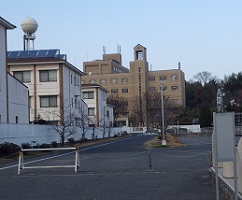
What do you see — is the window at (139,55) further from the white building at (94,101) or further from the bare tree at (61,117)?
the bare tree at (61,117)

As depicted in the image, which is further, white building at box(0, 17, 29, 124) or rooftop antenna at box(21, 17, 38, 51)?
rooftop antenna at box(21, 17, 38, 51)

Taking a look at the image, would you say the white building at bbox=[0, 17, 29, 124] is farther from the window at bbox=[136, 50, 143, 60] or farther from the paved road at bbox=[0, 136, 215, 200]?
the window at bbox=[136, 50, 143, 60]

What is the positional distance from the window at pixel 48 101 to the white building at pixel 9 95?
12290 mm

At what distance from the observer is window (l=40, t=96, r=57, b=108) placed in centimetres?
6353

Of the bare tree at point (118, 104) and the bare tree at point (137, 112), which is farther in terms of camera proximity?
the bare tree at point (137, 112)

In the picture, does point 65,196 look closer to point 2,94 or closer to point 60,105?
point 2,94

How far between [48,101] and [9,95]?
18437mm

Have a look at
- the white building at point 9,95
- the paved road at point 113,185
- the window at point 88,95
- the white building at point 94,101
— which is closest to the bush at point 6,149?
the white building at point 9,95

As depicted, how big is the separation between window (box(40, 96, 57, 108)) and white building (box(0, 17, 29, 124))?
40.3 ft

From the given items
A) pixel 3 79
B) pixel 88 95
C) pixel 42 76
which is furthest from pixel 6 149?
pixel 88 95

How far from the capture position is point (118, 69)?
155375mm

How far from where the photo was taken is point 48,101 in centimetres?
6391

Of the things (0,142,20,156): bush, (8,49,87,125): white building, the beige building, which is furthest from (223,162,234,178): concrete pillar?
the beige building

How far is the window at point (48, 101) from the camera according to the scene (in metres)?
63.5
